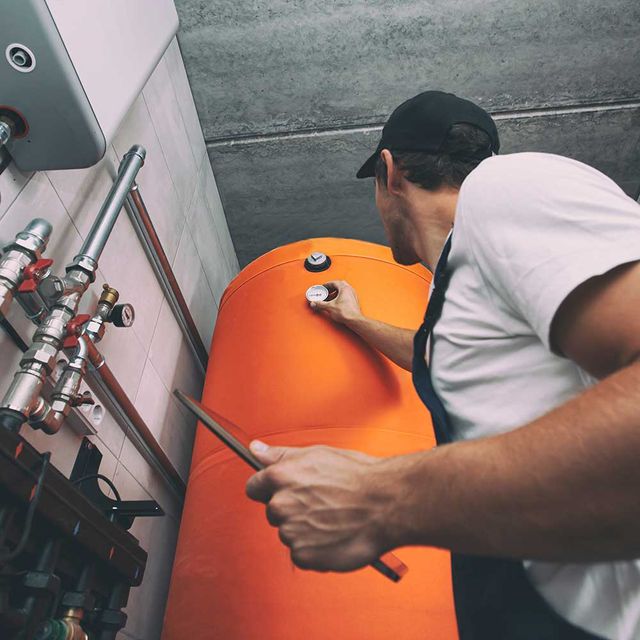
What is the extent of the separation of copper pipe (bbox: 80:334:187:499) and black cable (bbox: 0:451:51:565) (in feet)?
0.76

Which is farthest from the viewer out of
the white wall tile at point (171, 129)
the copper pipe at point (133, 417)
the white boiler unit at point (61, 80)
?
the white wall tile at point (171, 129)

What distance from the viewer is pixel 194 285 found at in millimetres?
1617

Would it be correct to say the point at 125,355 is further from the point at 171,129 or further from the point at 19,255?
the point at 171,129

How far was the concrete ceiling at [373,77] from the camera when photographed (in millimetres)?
1682

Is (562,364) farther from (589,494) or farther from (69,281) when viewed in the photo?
(69,281)

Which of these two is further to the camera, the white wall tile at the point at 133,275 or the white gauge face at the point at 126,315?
the white wall tile at the point at 133,275

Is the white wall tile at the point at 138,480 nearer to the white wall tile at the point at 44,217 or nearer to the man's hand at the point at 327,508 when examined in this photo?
the white wall tile at the point at 44,217

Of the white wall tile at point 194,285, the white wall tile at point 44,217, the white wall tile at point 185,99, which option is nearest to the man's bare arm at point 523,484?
the white wall tile at point 44,217

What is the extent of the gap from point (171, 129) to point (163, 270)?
0.48 metres

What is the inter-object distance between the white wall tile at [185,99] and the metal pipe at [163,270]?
0.57 m

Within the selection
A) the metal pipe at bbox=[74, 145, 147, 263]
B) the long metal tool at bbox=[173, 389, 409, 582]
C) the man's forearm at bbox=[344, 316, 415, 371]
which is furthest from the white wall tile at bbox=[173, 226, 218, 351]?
the long metal tool at bbox=[173, 389, 409, 582]

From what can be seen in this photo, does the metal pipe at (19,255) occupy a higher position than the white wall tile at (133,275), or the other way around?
the white wall tile at (133,275)

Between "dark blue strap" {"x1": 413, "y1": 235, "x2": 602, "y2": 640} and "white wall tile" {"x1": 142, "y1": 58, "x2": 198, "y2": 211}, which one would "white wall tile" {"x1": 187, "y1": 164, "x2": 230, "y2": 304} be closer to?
"white wall tile" {"x1": 142, "y1": 58, "x2": 198, "y2": 211}

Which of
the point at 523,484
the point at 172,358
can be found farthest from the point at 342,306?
the point at 523,484
